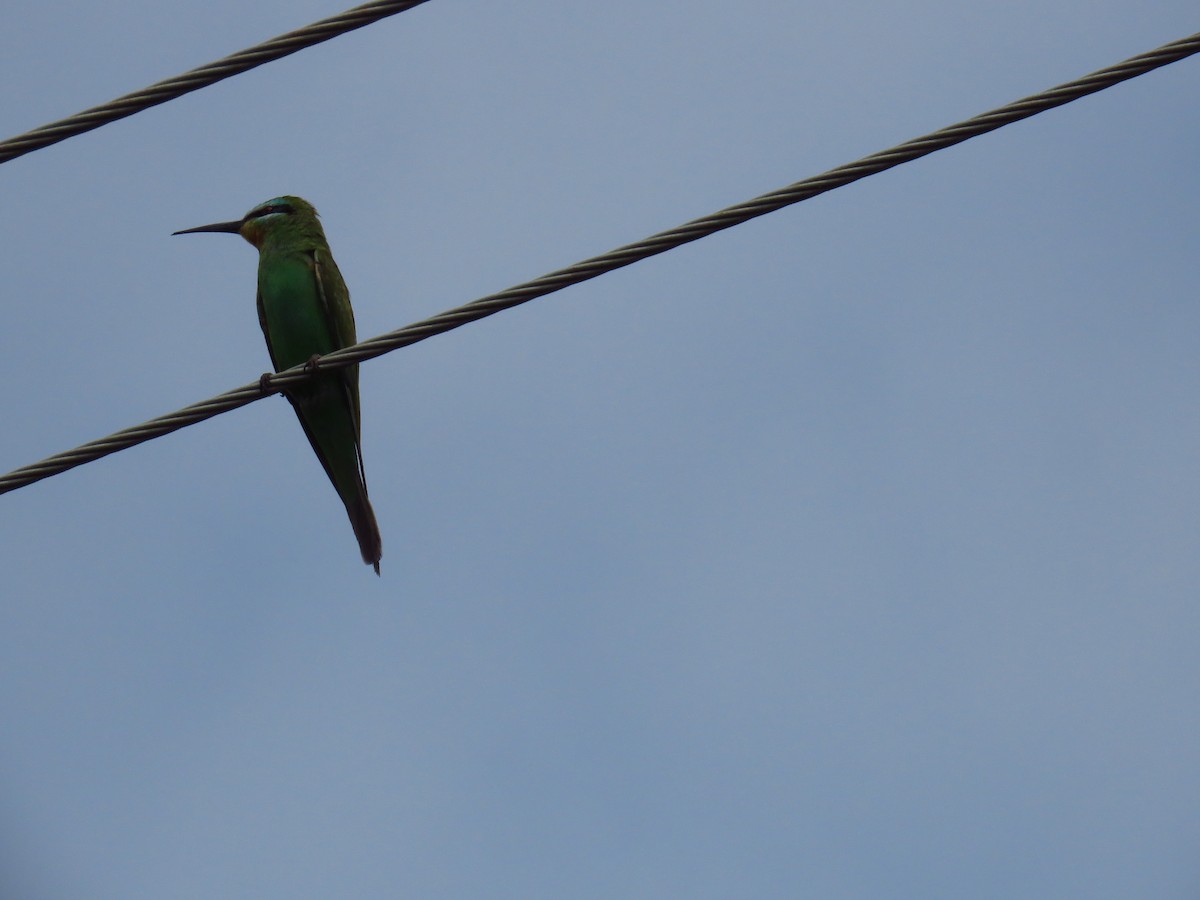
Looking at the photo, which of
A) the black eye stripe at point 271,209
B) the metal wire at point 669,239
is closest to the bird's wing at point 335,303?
the black eye stripe at point 271,209

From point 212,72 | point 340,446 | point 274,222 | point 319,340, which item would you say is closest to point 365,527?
point 340,446

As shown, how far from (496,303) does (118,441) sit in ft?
3.59

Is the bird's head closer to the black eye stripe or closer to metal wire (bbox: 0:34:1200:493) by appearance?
the black eye stripe

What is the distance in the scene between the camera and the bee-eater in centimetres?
615

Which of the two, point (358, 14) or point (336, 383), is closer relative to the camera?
point (358, 14)

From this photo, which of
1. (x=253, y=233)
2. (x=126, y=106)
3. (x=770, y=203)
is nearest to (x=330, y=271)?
(x=253, y=233)

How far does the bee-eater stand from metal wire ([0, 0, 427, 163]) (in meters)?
2.46

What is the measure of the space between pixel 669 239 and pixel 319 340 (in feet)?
10.4

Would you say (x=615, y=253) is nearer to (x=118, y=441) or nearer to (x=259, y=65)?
(x=259, y=65)

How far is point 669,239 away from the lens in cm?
359

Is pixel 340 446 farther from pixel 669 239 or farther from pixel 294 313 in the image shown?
pixel 669 239

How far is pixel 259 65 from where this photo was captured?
3.58m

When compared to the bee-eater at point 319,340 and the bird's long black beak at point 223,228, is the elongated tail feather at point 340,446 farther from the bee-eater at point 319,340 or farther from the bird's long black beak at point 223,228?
the bird's long black beak at point 223,228

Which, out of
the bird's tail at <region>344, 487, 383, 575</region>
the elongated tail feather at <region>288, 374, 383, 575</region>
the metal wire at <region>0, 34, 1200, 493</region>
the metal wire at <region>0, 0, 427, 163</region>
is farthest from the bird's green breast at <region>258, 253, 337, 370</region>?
the metal wire at <region>0, 0, 427, 163</region>
